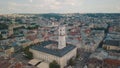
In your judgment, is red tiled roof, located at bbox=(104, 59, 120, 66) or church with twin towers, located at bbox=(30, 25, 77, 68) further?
church with twin towers, located at bbox=(30, 25, 77, 68)

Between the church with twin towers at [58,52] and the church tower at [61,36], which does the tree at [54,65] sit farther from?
the church tower at [61,36]

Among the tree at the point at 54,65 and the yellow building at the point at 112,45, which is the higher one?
the yellow building at the point at 112,45

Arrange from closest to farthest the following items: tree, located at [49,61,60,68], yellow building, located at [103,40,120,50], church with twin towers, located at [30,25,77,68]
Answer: tree, located at [49,61,60,68]
church with twin towers, located at [30,25,77,68]
yellow building, located at [103,40,120,50]

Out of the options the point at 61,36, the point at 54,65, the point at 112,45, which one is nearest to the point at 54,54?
the point at 54,65

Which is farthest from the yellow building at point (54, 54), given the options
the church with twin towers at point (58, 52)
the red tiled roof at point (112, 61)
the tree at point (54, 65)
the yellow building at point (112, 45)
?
the yellow building at point (112, 45)

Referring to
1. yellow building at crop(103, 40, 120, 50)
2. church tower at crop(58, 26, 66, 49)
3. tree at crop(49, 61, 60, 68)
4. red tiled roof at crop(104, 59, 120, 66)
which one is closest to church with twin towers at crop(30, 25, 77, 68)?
church tower at crop(58, 26, 66, 49)

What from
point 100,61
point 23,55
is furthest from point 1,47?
point 100,61

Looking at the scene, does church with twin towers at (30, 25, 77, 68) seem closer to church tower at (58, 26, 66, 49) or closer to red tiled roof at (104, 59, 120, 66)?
church tower at (58, 26, 66, 49)

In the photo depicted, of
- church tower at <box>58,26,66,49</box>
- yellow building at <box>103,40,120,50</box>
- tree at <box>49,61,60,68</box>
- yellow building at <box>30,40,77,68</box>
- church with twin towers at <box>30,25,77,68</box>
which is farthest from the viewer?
yellow building at <box>103,40,120,50</box>

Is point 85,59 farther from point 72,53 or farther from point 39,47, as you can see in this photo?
point 39,47

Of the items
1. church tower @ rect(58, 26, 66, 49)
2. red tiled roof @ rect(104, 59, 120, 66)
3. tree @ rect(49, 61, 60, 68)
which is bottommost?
tree @ rect(49, 61, 60, 68)
